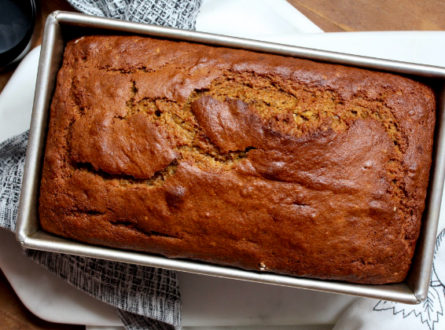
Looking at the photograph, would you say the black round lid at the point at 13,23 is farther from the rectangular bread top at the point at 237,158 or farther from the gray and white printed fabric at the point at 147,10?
the rectangular bread top at the point at 237,158

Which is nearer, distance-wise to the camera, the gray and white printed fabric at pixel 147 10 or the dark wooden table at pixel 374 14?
the gray and white printed fabric at pixel 147 10

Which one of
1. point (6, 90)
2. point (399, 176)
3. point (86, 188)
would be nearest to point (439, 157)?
point (399, 176)

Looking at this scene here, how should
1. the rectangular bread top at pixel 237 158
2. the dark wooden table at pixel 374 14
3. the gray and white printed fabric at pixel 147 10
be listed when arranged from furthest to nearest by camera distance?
the dark wooden table at pixel 374 14, the gray and white printed fabric at pixel 147 10, the rectangular bread top at pixel 237 158

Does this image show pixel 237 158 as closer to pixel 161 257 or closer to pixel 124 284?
pixel 161 257

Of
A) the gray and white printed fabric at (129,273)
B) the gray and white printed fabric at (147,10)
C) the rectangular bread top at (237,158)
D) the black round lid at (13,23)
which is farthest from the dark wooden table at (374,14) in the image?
the rectangular bread top at (237,158)

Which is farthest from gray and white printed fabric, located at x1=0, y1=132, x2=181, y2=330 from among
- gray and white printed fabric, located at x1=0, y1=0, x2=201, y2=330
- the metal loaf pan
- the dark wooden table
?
the dark wooden table

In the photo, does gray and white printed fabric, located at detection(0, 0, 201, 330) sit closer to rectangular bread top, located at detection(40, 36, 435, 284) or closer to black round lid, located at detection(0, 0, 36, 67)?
black round lid, located at detection(0, 0, 36, 67)

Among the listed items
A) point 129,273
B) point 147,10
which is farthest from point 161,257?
point 147,10
